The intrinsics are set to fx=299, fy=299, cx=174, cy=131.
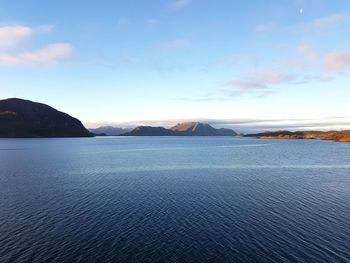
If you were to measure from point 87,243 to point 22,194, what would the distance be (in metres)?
37.2

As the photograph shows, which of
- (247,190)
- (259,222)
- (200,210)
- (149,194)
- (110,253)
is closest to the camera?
(110,253)

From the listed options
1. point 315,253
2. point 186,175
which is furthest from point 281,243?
point 186,175

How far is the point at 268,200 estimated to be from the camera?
64.9 meters

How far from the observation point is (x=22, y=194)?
226ft

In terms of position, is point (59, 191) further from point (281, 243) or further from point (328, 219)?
point (328, 219)

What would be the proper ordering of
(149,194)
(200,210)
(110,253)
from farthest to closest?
(149,194), (200,210), (110,253)

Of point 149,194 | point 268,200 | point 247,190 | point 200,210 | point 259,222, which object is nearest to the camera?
point 259,222

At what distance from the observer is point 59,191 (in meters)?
73.1

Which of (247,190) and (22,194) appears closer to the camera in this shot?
(22,194)

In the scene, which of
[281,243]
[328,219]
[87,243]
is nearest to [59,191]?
[87,243]

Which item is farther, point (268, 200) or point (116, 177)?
point (116, 177)

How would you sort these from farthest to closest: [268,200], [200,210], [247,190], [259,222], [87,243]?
[247,190] < [268,200] < [200,210] < [259,222] < [87,243]

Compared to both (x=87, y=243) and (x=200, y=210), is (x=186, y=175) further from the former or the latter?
(x=87, y=243)

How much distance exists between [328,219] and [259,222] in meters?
12.4
